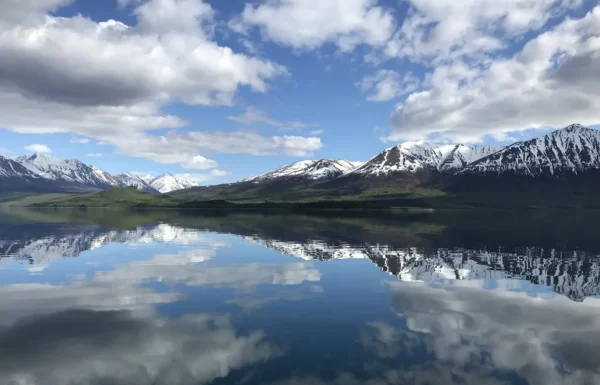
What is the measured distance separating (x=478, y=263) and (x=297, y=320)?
38.7 m

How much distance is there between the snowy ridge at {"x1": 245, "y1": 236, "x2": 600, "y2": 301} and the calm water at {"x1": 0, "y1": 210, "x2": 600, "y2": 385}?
358 mm

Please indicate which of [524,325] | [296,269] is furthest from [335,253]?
[524,325]

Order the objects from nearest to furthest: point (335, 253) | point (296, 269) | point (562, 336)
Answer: point (562, 336)
point (296, 269)
point (335, 253)

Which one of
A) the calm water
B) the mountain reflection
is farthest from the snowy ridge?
the calm water

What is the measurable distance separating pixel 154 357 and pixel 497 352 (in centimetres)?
2076

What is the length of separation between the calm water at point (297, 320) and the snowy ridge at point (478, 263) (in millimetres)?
358

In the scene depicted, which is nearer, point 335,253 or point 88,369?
point 88,369

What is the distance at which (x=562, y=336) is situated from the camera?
2862cm

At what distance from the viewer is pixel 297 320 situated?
1209 inches

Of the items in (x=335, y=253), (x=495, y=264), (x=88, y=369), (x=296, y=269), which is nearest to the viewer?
(x=88, y=369)

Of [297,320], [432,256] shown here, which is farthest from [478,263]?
[297,320]

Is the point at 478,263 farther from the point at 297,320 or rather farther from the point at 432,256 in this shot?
the point at 297,320

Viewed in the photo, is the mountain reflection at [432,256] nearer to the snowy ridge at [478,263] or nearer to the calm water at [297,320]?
the snowy ridge at [478,263]

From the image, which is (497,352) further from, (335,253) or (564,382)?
(335,253)
